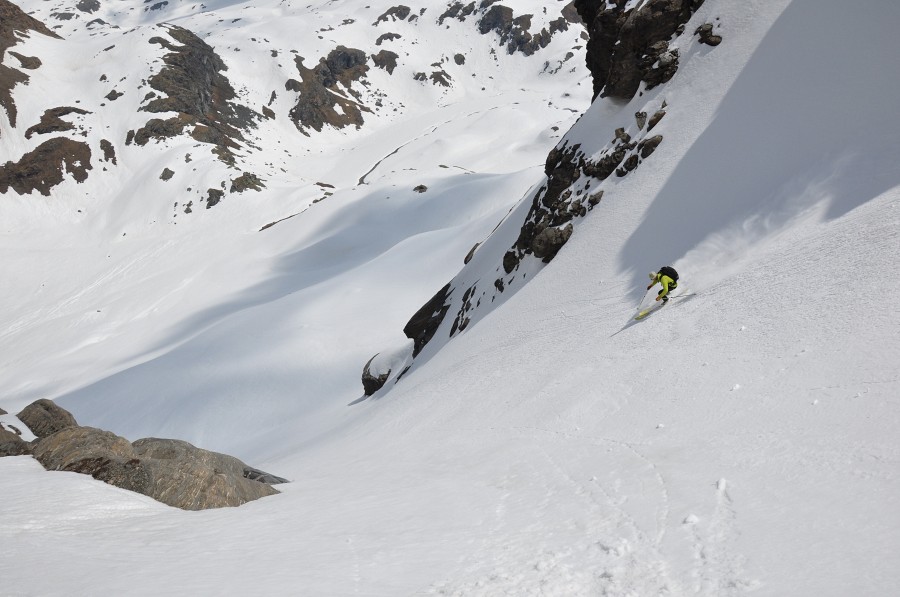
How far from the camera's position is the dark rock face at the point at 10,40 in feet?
257

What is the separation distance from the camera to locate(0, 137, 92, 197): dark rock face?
71.9 metres

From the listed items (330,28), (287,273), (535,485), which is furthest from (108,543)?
(330,28)

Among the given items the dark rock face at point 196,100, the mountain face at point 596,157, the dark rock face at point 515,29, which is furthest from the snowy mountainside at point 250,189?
the mountain face at point 596,157

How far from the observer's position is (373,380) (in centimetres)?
2589

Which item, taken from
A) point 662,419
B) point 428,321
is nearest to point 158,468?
point 662,419

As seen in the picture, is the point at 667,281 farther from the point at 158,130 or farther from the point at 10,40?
the point at 10,40

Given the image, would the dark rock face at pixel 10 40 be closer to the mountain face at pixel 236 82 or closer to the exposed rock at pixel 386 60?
the mountain face at pixel 236 82

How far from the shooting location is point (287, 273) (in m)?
52.5

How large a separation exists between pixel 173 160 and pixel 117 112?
17.2m

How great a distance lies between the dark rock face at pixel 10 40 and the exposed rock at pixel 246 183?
3380 centimetres

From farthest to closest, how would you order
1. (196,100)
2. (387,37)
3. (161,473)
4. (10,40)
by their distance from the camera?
(387,37), (196,100), (10,40), (161,473)

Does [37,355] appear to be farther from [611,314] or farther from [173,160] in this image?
[611,314]

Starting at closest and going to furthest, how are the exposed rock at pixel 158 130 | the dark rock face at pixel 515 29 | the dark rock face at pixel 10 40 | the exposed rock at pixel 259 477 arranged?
the exposed rock at pixel 259 477
the dark rock face at pixel 10 40
the exposed rock at pixel 158 130
the dark rock face at pixel 515 29

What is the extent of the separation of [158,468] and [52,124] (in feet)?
296
